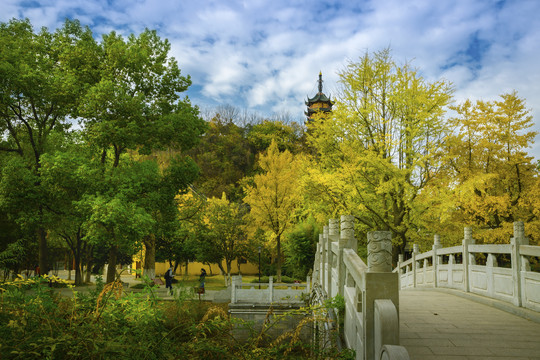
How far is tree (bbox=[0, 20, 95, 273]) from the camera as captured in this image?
19484 mm

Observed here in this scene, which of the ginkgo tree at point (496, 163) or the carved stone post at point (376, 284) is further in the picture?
the ginkgo tree at point (496, 163)

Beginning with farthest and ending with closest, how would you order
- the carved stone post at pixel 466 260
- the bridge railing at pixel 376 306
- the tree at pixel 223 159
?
the tree at pixel 223 159
the carved stone post at pixel 466 260
the bridge railing at pixel 376 306

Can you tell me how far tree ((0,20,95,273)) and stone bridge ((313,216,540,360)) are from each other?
16.1 m

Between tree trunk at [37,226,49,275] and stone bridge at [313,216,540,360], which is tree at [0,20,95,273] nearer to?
tree trunk at [37,226,49,275]

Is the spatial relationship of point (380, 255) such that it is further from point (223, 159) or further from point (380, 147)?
point (223, 159)

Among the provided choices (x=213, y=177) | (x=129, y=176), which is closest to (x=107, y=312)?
(x=129, y=176)

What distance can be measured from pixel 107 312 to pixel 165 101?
18559mm

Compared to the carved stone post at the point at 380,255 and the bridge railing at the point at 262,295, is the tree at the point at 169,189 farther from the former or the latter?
the carved stone post at the point at 380,255

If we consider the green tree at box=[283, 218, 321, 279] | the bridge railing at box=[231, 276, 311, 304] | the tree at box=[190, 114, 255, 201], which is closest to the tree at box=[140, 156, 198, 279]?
the bridge railing at box=[231, 276, 311, 304]

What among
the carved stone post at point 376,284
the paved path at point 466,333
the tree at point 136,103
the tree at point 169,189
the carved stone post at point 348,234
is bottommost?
the paved path at point 466,333

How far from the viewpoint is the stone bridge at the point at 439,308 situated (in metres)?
4.08

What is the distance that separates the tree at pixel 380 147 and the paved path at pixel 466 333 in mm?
6796

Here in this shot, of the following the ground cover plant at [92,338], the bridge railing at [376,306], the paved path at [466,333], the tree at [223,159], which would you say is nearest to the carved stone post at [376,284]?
the bridge railing at [376,306]

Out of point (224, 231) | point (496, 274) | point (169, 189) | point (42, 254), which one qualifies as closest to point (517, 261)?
point (496, 274)
